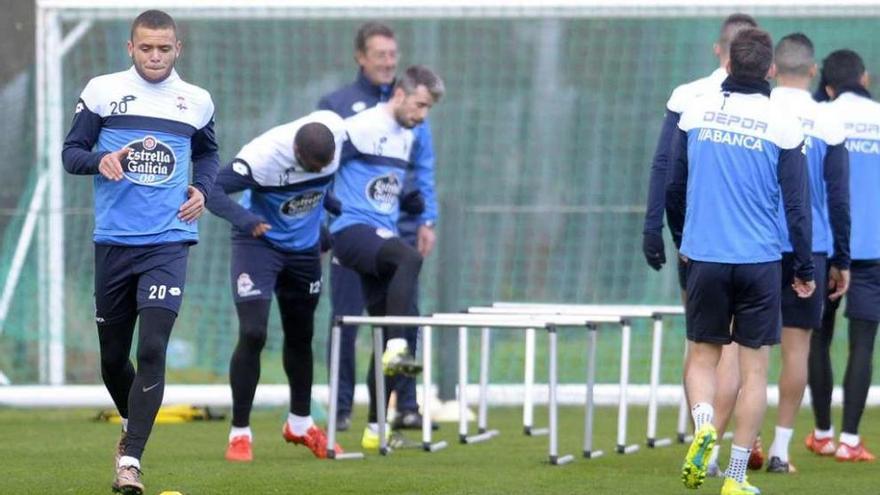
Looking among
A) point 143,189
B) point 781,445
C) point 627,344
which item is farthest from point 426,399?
point 143,189

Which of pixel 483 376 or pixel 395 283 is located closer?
pixel 395 283

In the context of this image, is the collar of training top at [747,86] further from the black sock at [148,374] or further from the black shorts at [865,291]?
the black sock at [148,374]

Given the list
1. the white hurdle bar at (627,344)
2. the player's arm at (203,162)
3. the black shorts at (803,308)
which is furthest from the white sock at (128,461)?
the black shorts at (803,308)

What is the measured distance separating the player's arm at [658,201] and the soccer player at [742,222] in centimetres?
58

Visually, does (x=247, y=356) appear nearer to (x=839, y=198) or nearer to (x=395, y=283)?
(x=395, y=283)

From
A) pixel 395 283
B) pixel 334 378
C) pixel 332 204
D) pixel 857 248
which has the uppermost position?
pixel 332 204

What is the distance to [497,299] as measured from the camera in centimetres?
1466

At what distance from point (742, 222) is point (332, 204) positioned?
2686 mm

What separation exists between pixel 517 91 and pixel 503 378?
2.29 metres

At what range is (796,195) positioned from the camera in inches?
311

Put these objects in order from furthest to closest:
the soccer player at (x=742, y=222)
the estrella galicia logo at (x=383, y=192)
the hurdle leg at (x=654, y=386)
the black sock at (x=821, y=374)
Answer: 1. the estrella galicia logo at (x=383, y=192)
2. the hurdle leg at (x=654, y=386)
3. the black sock at (x=821, y=374)
4. the soccer player at (x=742, y=222)

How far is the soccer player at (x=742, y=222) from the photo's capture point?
310 inches

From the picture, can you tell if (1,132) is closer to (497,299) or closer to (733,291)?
(497,299)

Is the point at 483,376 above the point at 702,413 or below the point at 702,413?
below
